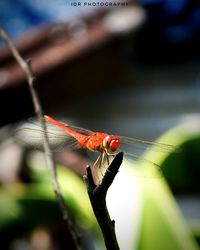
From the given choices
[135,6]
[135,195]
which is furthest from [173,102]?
[135,195]

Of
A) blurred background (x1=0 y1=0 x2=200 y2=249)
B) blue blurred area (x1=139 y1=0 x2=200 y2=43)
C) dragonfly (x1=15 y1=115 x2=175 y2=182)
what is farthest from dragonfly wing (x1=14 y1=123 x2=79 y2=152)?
blue blurred area (x1=139 y1=0 x2=200 y2=43)

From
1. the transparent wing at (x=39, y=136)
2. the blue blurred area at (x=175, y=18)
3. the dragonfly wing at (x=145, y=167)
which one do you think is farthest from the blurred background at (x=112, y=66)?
the transparent wing at (x=39, y=136)

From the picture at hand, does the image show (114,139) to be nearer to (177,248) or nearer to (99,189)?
(99,189)


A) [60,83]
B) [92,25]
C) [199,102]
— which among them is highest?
[92,25]

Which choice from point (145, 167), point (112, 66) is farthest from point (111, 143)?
point (112, 66)

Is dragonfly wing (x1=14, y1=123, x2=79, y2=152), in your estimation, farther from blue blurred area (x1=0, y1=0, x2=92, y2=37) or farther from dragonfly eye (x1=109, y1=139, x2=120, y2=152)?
blue blurred area (x1=0, y1=0, x2=92, y2=37)

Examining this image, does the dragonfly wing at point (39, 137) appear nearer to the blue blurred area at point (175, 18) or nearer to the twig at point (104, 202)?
the twig at point (104, 202)
